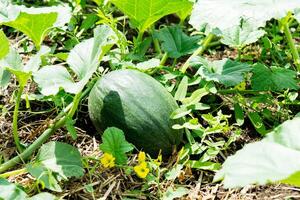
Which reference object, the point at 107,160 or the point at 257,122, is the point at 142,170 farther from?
the point at 257,122

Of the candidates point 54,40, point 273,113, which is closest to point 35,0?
point 54,40

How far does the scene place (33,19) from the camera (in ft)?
7.66

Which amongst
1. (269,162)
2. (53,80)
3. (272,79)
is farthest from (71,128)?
(269,162)

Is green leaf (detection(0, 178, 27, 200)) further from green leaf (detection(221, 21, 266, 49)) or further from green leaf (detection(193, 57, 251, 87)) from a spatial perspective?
green leaf (detection(221, 21, 266, 49))

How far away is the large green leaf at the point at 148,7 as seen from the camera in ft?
8.38

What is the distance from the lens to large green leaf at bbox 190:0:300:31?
2133mm

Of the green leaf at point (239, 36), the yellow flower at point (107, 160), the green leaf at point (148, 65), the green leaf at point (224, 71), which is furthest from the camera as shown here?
the green leaf at point (239, 36)

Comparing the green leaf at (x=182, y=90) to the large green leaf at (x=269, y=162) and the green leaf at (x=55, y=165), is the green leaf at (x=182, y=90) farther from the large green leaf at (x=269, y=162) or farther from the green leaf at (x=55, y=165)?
the large green leaf at (x=269, y=162)

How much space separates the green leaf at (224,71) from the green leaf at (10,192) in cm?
98

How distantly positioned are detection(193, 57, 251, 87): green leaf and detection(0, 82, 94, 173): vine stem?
23.2 inches

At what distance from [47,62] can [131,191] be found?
955 mm

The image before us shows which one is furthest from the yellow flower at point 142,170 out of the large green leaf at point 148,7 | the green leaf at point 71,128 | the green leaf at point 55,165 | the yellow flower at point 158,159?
the large green leaf at point 148,7

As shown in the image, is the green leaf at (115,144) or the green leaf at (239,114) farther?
the green leaf at (239,114)

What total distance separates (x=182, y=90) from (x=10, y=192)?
0.93 meters
